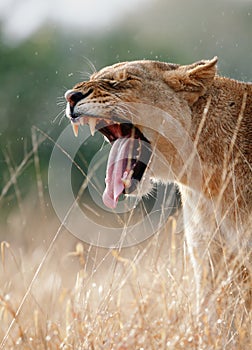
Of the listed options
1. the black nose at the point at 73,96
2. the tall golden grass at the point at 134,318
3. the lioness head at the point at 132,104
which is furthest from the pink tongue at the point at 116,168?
the tall golden grass at the point at 134,318

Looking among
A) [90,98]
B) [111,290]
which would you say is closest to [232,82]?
[90,98]

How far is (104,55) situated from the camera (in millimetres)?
14867

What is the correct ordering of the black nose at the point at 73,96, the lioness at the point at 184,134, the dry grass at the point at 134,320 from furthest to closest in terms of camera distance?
the black nose at the point at 73,96
the lioness at the point at 184,134
the dry grass at the point at 134,320

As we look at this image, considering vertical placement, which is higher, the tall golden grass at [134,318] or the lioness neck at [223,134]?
the lioness neck at [223,134]

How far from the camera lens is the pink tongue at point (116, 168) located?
4.62 m

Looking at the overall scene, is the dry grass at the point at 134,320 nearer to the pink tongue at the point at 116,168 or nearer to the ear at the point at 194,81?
the pink tongue at the point at 116,168

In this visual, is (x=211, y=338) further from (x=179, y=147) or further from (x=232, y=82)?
(x=232, y=82)

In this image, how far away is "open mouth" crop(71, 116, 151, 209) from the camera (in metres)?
4.61

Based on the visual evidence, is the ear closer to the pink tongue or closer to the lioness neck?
the lioness neck

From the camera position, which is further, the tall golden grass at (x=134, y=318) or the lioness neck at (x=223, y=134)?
the lioness neck at (x=223, y=134)

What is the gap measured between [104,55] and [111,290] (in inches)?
444

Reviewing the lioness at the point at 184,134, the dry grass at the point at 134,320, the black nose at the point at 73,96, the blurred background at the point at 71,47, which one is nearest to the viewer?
the dry grass at the point at 134,320

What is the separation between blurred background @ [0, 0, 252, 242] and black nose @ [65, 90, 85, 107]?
217 inches

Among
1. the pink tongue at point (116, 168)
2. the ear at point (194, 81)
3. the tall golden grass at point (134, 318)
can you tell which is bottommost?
the tall golden grass at point (134, 318)
